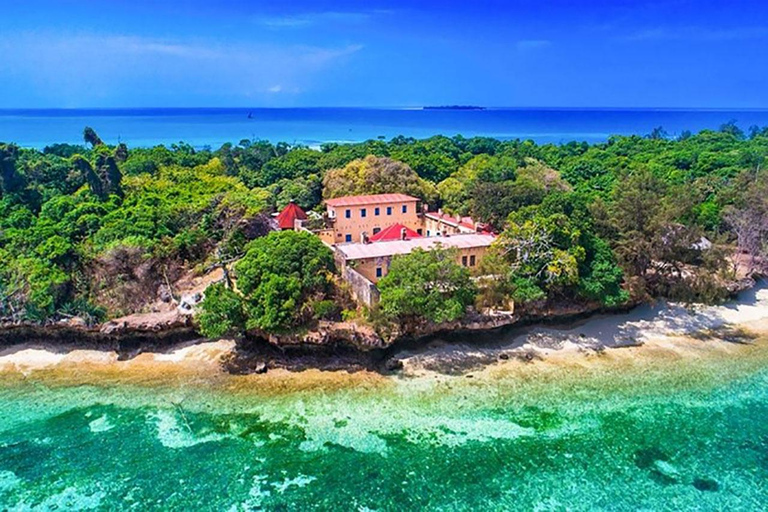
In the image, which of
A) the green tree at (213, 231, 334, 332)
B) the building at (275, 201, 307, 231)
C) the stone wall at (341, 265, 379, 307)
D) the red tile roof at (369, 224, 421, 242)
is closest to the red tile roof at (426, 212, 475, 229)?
the red tile roof at (369, 224, 421, 242)

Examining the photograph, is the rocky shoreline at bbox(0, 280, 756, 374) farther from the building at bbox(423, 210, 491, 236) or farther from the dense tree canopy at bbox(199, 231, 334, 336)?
the building at bbox(423, 210, 491, 236)

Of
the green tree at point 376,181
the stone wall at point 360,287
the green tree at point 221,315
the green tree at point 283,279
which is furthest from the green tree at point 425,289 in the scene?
the green tree at point 376,181

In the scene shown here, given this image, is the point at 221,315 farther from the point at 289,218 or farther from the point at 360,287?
the point at 289,218

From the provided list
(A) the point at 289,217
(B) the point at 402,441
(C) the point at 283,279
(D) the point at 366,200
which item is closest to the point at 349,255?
(C) the point at 283,279

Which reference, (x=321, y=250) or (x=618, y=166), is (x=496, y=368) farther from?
(x=618, y=166)

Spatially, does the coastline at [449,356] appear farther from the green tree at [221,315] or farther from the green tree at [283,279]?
the green tree at [283,279]

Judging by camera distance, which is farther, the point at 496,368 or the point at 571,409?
the point at 496,368

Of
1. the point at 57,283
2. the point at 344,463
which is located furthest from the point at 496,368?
the point at 57,283
